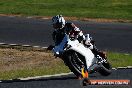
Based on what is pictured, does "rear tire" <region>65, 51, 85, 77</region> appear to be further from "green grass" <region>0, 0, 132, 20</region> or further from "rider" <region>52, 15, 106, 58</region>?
"green grass" <region>0, 0, 132, 20</region>

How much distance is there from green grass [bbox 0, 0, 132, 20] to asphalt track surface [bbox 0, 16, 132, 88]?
2.93 m

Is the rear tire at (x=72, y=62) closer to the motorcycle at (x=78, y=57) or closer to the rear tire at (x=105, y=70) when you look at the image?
the motorcycle at (x=78, y=57)

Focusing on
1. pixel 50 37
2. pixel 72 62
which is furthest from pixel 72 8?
pixel 72 62

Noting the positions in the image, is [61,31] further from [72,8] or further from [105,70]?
[72,8]

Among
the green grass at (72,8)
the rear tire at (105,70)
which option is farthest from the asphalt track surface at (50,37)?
the green grass at (72,8)

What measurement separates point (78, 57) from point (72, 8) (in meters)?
22.9

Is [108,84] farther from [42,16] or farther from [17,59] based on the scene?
[42,16]

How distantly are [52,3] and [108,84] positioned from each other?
87.8ft

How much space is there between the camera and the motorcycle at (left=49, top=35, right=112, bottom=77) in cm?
1402

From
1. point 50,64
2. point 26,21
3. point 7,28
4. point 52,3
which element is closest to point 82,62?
point 50,64

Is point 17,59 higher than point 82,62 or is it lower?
lower

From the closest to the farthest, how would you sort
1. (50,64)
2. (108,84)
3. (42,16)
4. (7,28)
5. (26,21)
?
(108,84), (50,64), (7,28), (26,21), (42,16)

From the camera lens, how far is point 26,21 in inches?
1216

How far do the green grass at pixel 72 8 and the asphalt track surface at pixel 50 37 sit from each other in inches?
115
